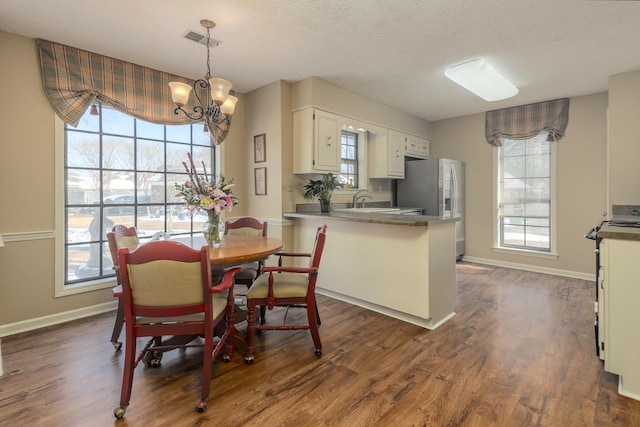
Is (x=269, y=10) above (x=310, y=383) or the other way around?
above

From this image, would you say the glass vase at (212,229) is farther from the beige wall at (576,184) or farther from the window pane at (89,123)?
the beige wall at (576,184)

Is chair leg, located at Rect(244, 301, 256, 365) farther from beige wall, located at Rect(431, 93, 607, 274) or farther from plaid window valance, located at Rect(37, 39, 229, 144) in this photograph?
beige wall, located at Rect(431, 93, 607, 274)

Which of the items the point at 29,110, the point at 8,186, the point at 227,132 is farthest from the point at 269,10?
the point at 8,186

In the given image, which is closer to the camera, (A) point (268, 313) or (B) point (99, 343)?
(B) point (99, 343)

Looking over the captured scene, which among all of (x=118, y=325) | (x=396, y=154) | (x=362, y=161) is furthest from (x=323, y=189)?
(x=118, y=325)

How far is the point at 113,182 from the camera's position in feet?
11.0

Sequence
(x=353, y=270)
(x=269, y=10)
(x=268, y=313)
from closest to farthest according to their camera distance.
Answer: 1. (x=269, y=10)
2. (x=268, y=313)
3. (x=353, y=270)

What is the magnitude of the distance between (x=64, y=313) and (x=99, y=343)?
2.60 ft

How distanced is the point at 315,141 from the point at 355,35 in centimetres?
127

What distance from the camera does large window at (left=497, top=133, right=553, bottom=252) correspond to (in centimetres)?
→ 475

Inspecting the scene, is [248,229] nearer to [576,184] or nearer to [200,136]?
[200,136]

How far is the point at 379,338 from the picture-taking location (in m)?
2.62

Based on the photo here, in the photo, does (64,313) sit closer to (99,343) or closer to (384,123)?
(99,343)

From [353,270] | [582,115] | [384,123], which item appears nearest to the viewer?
[353,270]
